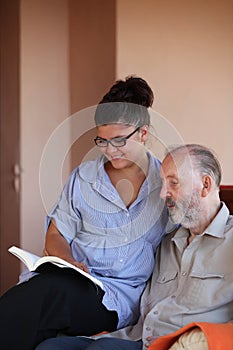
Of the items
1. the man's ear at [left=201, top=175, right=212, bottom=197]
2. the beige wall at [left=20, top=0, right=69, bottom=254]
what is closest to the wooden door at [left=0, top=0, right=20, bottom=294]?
the beige wall at [left=20, top=0, right=69, bottom=254]

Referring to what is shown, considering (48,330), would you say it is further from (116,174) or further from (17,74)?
(17,74)

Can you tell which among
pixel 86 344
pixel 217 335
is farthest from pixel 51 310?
pixel 217 335

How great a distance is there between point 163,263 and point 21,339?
0.51 m

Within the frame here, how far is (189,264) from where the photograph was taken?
192 centimetres

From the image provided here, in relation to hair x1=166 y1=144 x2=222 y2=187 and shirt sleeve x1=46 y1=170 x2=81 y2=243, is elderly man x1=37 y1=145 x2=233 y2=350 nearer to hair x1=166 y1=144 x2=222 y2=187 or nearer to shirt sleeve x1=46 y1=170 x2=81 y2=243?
hair x1=166 y1=144 x2=222 y2=187

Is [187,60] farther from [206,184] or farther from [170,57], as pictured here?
[206,184]

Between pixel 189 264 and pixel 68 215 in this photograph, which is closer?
pixel 189 264

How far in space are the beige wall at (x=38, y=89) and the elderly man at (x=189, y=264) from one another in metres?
1.72

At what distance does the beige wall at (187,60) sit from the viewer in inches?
122

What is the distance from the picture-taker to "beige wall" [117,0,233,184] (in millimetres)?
3107

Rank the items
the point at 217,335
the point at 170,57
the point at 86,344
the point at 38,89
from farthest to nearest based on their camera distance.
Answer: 1. the point at 38,89
2. the point at 170,57
3. the point at 86,344
4. the point at 217,335

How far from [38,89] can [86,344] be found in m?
2.06

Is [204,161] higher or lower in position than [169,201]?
higher

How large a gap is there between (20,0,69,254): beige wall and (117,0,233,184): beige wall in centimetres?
62
